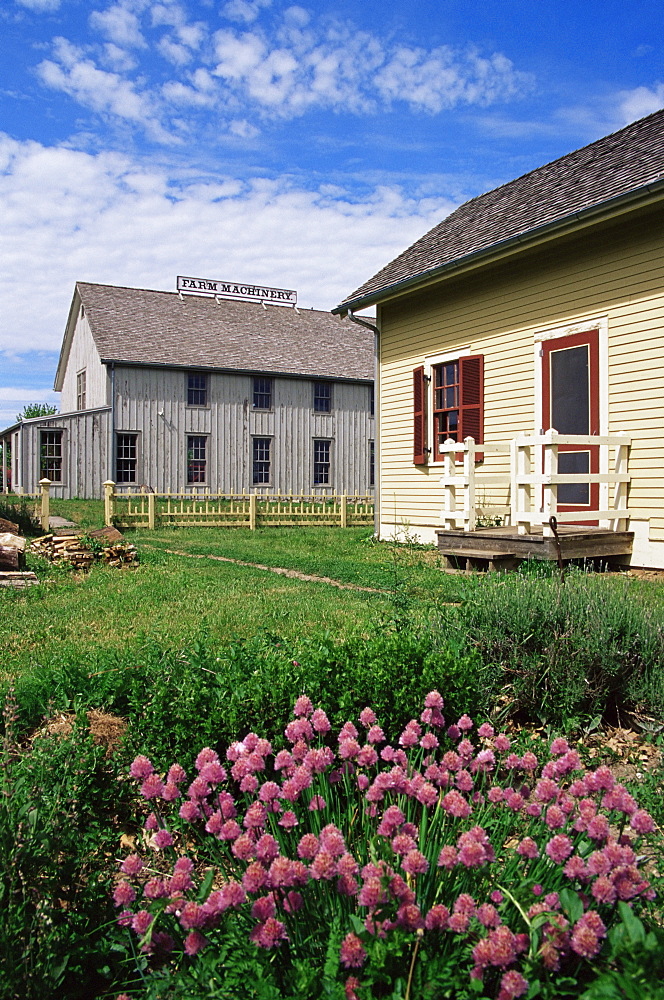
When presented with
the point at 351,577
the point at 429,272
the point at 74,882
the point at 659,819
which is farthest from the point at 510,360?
the point at 74,882

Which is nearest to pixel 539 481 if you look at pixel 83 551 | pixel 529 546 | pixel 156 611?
pixel 529 546

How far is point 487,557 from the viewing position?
374 inches

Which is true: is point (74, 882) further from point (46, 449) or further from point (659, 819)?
point (46, 449)

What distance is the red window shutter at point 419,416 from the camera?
13305 mm

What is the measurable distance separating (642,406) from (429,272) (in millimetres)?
4067

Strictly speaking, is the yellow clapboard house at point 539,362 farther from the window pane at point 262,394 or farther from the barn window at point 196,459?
the window pane at point 262,394

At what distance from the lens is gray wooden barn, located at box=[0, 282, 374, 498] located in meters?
27.0

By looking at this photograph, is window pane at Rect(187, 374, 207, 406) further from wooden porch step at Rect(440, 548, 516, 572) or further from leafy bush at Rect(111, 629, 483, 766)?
leafy bush at Rect(111, 629, 483, 766)

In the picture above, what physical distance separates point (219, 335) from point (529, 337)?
20961 millimetres

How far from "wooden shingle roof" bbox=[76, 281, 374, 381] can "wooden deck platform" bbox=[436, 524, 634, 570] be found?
19.9 metres

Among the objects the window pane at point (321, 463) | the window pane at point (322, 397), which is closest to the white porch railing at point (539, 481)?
the window pane at point (321, 463)

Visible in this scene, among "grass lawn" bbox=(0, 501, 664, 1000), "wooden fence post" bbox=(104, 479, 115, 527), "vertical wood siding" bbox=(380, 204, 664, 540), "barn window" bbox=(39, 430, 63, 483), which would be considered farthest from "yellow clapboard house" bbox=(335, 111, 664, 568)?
"barn window" bbox=(39, 430, 63, 483)

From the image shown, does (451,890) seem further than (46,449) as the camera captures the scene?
No

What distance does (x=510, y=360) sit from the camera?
11.7 metres
